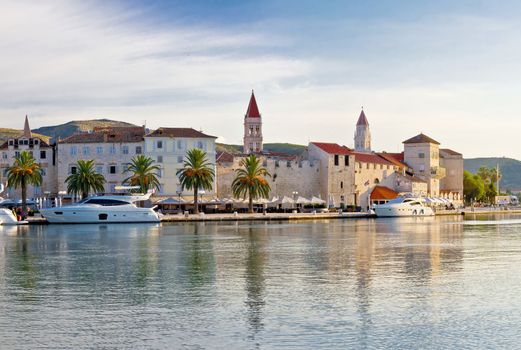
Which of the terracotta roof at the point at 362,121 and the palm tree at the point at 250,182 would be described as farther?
the terracotta roof at the point at 362,121

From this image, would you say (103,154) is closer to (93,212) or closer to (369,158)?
(93,212)

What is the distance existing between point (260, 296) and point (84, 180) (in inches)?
2177

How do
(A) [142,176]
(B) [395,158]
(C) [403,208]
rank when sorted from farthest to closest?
(B) [395,158] < (C) [403,208] < (A) [142,176]

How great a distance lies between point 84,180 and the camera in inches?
3017

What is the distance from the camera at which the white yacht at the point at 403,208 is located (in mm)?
91125

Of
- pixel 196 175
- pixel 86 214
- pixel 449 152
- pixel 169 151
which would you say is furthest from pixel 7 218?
pixel 449 152

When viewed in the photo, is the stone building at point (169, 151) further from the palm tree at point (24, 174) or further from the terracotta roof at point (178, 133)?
the palm tree at point (24, 174)

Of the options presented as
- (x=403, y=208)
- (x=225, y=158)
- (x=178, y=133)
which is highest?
(x=178, y=133)

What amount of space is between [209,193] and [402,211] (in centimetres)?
2221

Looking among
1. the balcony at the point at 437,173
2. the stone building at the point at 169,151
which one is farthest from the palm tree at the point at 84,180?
the balcony at the point at 437,173

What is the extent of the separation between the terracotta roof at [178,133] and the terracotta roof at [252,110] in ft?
141

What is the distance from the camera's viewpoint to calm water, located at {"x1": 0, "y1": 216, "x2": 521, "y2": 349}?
60.5ft

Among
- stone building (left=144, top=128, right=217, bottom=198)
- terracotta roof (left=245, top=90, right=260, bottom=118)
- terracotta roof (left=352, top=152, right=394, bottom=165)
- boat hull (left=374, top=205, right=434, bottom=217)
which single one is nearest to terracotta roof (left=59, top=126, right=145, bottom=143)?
stone building (left=144, top=128, right=217, bottom=198)

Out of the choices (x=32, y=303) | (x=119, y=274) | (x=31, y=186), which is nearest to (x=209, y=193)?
(x=31, y=186)
